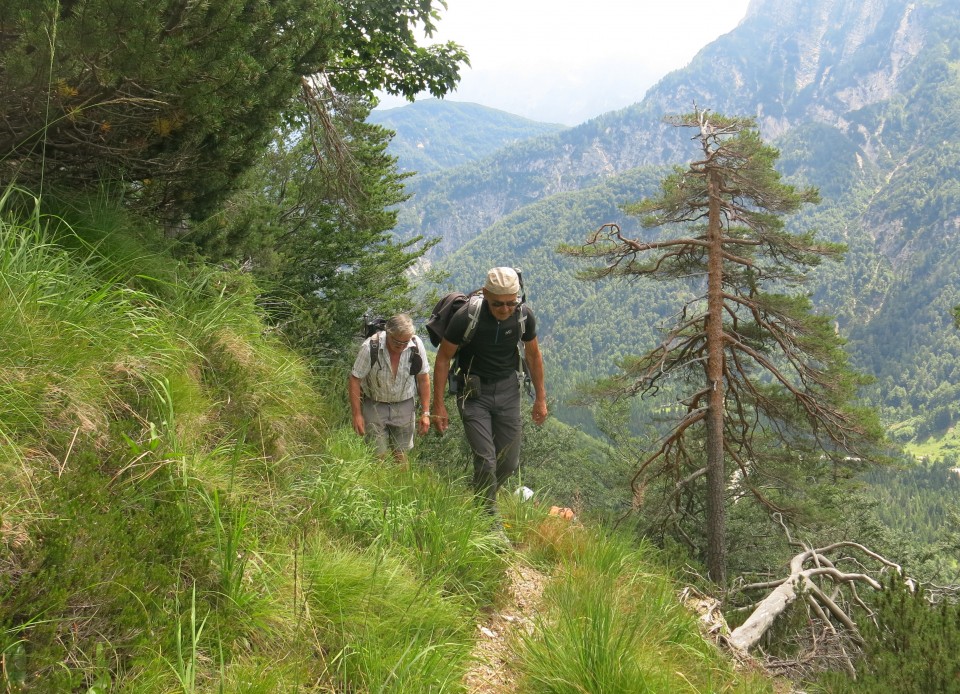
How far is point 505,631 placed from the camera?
2.95 metres

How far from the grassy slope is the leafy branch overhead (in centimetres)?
697

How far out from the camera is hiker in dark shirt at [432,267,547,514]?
4164mm

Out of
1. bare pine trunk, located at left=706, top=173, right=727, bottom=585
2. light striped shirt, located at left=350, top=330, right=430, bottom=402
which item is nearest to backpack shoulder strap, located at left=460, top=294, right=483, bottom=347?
light striped shirt, located at left=350, top=330, right=430, bottom=402

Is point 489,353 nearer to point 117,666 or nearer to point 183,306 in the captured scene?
point 183,306

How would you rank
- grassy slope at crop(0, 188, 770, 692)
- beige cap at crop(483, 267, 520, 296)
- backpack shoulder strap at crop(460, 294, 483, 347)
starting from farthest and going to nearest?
backpack shoulder strap at crop(460, 294, 483, 347) < beige cap at crop(483, 267, 520, 296) < grassy slope at crop(0, 188, 770, 692)

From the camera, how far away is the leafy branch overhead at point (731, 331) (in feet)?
33.3

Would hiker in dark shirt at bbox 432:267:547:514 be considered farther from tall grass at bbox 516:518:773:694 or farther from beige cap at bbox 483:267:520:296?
tall grass at bbox 516:518:773:694

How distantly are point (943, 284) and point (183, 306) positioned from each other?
Answer: 20692cm

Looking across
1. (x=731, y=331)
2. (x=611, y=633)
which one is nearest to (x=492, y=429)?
(x=611, y=633)

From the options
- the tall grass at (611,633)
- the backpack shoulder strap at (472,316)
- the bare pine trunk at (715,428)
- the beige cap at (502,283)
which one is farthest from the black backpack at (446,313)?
the bare pine trunk at (715,428)

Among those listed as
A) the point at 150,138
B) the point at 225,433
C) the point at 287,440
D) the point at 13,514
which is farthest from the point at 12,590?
the point at 150,138

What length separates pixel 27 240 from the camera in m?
2.61

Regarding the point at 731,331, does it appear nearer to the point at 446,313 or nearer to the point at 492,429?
the point at 492,429

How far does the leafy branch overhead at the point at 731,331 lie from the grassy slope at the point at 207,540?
6.97 metres
